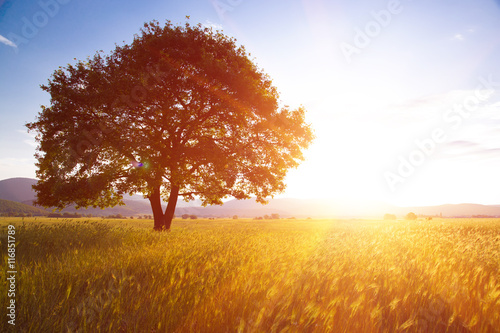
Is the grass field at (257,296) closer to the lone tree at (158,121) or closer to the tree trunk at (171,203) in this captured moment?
the lone tree at (158,121)

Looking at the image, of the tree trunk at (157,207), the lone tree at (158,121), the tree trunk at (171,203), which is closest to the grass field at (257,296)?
the lone tree at (158,121)

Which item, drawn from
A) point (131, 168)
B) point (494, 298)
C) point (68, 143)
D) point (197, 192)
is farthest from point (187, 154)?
point (494, 298)

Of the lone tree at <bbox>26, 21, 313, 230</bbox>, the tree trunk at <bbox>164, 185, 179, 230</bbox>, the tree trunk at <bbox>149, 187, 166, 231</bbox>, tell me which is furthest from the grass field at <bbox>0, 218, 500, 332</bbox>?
the tree trunk at <bbox>149, 187, 166, 231</bbox>

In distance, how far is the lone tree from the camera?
1330 centimetres

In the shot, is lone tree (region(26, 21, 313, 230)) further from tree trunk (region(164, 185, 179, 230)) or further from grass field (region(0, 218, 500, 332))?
grass field (region(0, 218, 500, 332))

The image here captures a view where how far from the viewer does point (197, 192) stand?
17.9m

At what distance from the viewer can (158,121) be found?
1436cm

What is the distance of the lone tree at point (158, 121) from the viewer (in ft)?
43.7

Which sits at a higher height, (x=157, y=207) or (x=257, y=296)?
(x=157, y=207)

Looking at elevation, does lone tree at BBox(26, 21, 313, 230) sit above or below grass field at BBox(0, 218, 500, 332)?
above

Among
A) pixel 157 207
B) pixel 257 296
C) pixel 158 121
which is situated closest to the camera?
pixel 257 296

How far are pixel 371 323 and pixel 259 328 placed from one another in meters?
1.52

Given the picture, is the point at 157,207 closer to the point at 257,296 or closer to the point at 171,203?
the point at 171,203

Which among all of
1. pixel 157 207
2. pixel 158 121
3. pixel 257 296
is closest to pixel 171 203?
pixel 157 207
